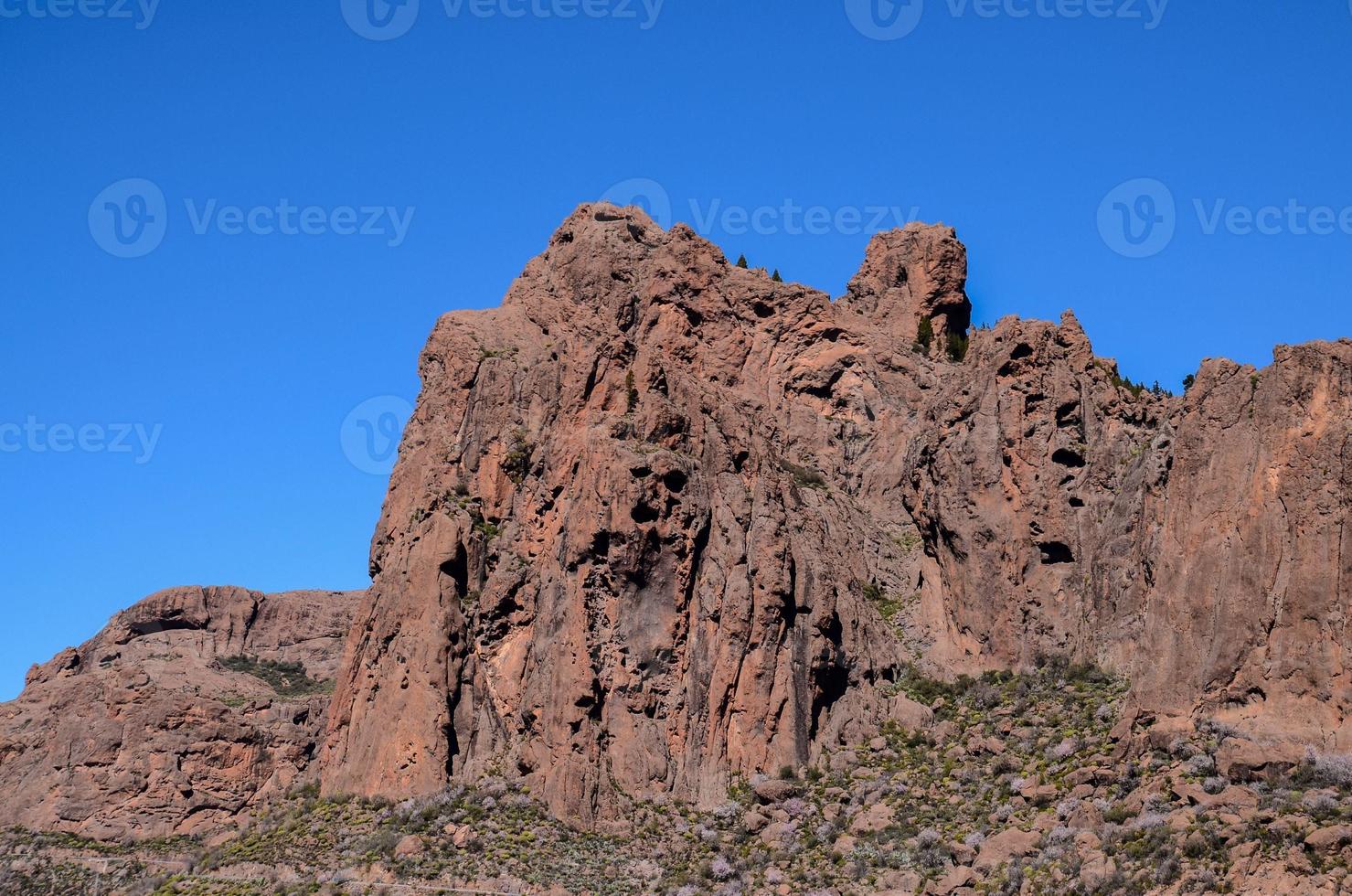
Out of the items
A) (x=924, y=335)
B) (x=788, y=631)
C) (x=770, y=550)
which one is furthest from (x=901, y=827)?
(x=924, y=335)

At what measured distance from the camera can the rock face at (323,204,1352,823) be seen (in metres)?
66.8

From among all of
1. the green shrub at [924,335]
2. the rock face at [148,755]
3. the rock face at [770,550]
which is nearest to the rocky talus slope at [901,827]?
the rock face at [770,550]

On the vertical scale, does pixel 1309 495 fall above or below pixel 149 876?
above

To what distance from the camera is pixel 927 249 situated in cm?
10006

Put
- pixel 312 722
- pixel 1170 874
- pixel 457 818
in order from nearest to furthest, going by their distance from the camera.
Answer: pixel 1170 874, pixel 457 818, pixel 312 722

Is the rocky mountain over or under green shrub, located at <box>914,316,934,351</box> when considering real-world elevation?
under

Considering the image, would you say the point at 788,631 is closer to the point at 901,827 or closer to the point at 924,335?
the point at 901,827

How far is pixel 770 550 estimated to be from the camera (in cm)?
7775

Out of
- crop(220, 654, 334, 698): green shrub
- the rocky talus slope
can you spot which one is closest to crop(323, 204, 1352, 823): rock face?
the rocky talus slope

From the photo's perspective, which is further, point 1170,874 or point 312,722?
point 312,722

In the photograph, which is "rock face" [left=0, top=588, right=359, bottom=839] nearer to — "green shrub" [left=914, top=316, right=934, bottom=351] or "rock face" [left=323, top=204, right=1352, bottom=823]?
"rock face" [left=323, top=204, right=1352, bottom=823]

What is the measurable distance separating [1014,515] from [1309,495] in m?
15.5

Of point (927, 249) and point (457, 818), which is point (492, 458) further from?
point (927, 249)

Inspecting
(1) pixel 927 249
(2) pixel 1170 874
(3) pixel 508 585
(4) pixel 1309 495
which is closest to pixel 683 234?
(1) pixel 927 249
